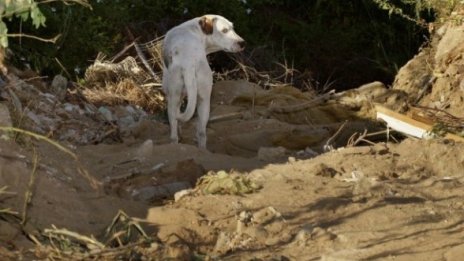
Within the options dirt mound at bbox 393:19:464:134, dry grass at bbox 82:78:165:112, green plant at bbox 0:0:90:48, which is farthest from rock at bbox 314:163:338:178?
dry grass at bbox 82:78:165:112

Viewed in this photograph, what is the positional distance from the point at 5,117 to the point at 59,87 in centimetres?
472

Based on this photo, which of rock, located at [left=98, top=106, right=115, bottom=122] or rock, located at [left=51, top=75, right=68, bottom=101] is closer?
rock, located at [left=98, top=106, right=115, bottom=122]

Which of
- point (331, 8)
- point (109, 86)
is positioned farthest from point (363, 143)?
point (331, 8)

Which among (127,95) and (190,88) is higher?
(190,88)

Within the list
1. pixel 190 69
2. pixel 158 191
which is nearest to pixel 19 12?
pixel 158 191

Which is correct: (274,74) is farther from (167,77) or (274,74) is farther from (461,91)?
(167,77)

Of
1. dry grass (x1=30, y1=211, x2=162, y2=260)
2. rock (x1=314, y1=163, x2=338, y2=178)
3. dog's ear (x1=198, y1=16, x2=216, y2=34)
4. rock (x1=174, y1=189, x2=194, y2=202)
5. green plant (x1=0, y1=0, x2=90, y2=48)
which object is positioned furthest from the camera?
dog's ear (x1=198, y1=16, x2=216, y2=34)

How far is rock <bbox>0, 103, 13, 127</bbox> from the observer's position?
271 inches

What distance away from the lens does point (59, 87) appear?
38.3ft

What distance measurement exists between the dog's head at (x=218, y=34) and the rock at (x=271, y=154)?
4.49 feet

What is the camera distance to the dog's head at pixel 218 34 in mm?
9930

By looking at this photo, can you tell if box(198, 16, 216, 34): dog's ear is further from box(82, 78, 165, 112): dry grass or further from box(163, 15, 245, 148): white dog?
box(82, 78, 165, 112): dry grass

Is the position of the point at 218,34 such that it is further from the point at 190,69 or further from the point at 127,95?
the point at 127,95

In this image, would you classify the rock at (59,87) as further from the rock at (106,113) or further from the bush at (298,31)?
the bush at (298,31)
